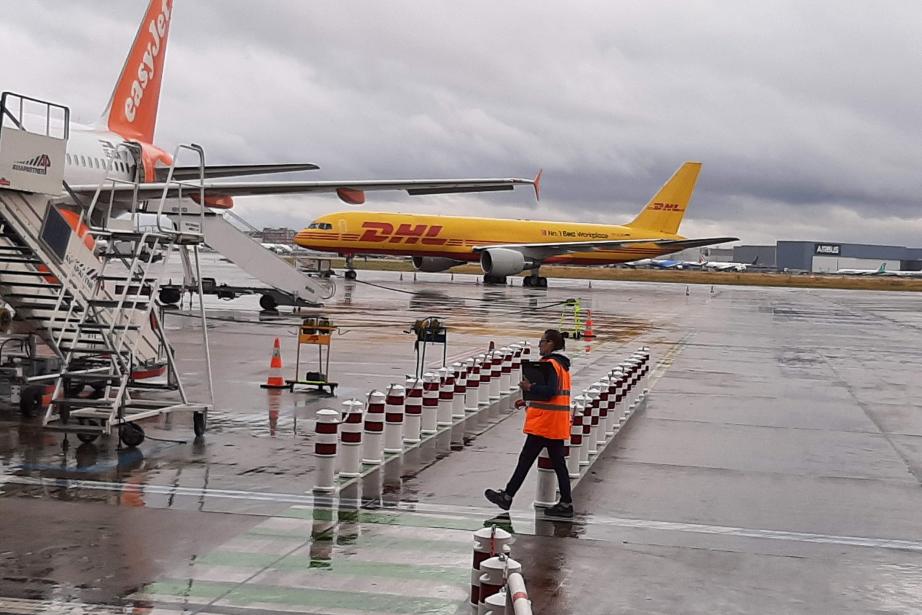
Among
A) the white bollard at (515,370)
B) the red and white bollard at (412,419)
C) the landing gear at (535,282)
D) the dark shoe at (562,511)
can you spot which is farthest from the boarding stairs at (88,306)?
the landing gear at (535,282)

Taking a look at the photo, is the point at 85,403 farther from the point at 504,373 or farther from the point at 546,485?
the point at 504,373

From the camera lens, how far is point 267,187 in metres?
26.2

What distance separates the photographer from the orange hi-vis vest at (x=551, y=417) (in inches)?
388

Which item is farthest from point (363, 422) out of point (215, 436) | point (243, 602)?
point (243, 602)

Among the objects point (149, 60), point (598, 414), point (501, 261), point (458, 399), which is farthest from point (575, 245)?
point (598, 414)

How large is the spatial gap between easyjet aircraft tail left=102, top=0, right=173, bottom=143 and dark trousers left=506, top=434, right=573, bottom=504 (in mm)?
25538

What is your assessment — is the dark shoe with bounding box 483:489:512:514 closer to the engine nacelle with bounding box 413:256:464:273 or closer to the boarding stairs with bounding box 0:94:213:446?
the boarding stairs with bounding box 0:94:213:446

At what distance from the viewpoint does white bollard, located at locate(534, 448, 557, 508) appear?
10.1 metres

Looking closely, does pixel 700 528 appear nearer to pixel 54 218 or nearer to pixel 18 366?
pixel 54 218

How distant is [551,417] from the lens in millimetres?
9852

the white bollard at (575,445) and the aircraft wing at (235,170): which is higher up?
the aircraft wing at (235,170)

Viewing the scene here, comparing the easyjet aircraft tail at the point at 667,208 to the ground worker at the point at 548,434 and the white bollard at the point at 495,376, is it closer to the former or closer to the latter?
the white bollard at the point at 495,376

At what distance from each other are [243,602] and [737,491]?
6.06 meters

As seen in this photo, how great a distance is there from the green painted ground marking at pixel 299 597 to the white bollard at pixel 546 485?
2.97 meters
